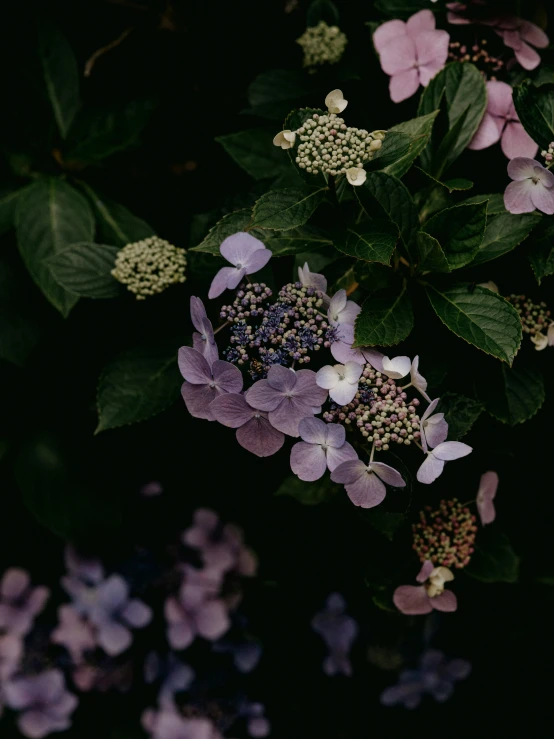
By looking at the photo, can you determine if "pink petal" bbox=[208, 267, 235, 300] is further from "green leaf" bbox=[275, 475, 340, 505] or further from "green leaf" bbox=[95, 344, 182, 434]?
"green leaf" bbox=[275, 475, 340, 505]

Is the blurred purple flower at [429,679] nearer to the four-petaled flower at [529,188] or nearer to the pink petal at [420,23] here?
the four-petaled flower at [529,188]

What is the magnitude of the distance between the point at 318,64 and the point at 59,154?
483 millimetres

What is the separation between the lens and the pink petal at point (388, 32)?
105cm

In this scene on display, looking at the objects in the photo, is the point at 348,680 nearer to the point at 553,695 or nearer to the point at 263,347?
the point at 553,695

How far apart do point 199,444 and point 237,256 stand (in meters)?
0.59

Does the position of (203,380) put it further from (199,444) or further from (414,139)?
(199,444)

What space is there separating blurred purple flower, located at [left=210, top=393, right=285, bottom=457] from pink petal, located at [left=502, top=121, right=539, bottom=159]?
0.53 metres

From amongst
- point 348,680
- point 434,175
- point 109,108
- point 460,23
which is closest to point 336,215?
point 434,175

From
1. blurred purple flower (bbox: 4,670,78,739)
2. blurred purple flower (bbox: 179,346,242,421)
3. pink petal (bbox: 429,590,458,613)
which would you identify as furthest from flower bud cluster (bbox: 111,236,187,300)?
blurred purple flower (bbox: 4,670,78,739)

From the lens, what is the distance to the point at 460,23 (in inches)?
41.7

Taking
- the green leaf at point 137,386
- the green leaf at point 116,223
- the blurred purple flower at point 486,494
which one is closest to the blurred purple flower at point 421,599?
the blurred purple flower at point 486,494

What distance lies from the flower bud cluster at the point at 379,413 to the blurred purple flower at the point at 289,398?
23 mm

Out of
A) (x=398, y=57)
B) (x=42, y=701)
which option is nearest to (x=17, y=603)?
(x=42, y=701)

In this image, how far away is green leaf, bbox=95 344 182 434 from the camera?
1.07 meters
